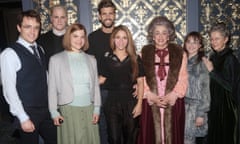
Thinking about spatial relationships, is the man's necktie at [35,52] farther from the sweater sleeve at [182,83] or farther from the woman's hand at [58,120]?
the sweater sleeve at [182,83]

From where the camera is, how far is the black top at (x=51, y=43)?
2697mm

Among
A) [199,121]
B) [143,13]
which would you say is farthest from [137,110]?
[143,13]

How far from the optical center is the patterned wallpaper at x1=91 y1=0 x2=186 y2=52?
144 inches

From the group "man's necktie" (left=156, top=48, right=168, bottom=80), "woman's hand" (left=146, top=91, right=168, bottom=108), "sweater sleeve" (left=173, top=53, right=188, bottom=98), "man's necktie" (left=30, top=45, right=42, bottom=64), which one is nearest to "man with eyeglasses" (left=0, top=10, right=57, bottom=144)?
"man's necktie" (left=30, top=45, right=42, bottom=64)

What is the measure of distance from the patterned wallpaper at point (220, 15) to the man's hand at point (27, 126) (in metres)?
2.59

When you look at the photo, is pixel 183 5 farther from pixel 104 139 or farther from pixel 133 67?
pixel 104 139

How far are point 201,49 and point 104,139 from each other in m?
1.60

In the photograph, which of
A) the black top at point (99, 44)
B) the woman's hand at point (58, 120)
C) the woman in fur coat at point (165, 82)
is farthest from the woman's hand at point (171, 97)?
the woman's hand at point (58, 120)

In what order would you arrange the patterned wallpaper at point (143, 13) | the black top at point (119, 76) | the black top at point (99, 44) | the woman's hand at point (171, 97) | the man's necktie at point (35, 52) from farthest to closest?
the patterned wallpaper at point (143, 13)
the black top at point (99, 44)
the woman's hand at point (171, 97)
the black top at point (119, 76)
the man's necktie at point (35, 52)

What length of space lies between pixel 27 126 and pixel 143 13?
229 cm

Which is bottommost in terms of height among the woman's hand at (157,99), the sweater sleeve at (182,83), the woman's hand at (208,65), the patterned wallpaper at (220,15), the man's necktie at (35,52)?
the woman's hand at (157,99)

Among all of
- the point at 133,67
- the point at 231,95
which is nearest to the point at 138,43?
the point at 133,67

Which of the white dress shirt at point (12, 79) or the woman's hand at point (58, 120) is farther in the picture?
the woman's hand at point (58, 120)

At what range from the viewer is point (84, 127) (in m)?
2.33
